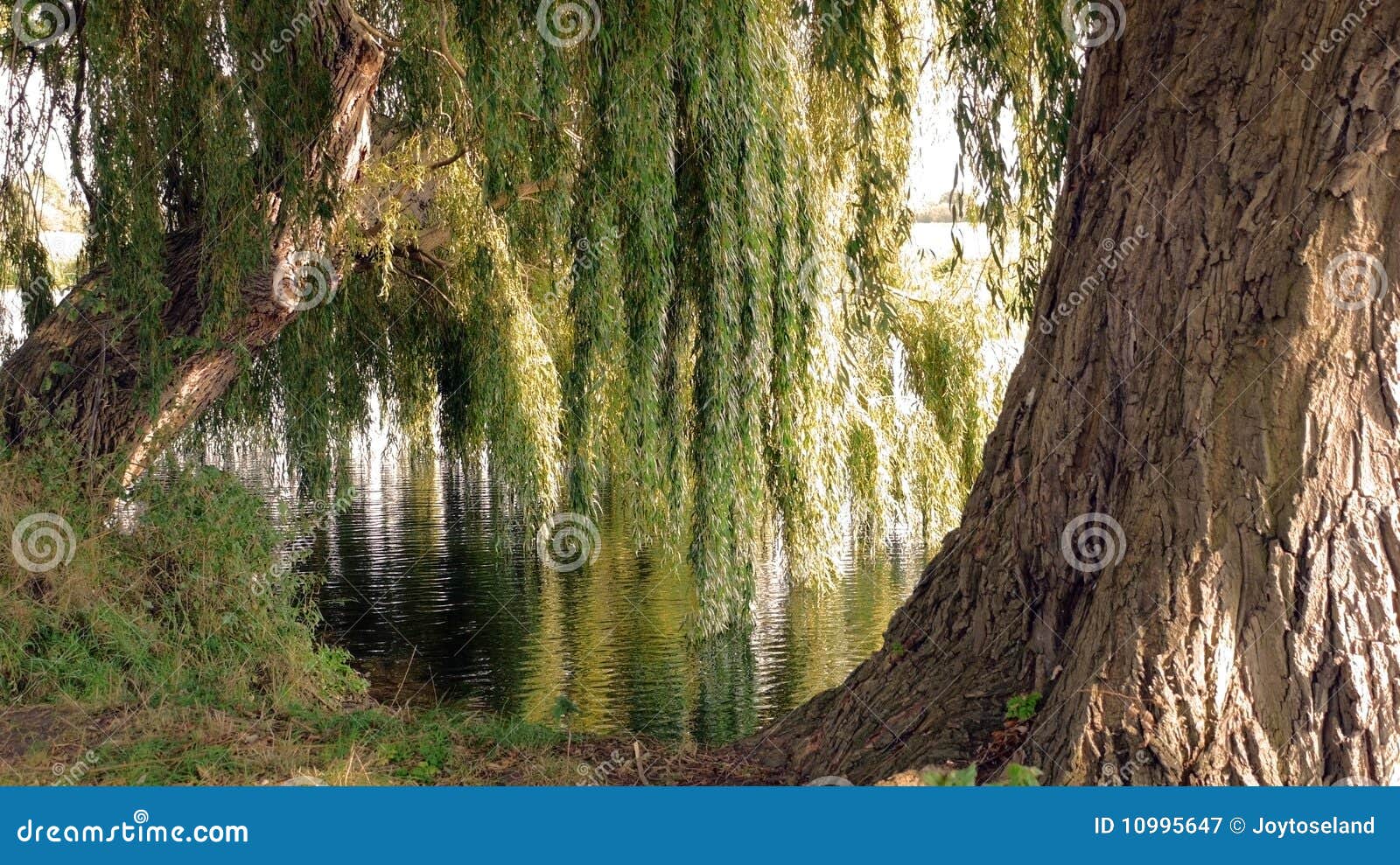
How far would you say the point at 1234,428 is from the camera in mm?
3170

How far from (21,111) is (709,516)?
Answer: 451 centimetres

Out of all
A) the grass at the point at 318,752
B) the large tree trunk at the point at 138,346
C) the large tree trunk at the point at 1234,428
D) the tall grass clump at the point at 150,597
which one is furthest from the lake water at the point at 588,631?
the large tree trunk at the point at 1234,428

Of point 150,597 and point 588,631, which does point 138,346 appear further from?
point 588,631

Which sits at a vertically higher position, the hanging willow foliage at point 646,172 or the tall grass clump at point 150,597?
the hanging willow foliage at point 646,172

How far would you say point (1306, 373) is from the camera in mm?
3131

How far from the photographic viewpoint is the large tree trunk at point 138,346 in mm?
6359

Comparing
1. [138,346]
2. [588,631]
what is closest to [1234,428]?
[138,346]

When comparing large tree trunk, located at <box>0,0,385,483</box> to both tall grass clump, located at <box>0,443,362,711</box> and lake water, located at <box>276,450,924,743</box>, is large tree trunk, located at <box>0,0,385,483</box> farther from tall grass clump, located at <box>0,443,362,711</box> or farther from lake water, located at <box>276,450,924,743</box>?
lake water, located at <box>276,450,924,743</box>

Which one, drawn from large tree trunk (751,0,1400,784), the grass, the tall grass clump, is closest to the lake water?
the grass

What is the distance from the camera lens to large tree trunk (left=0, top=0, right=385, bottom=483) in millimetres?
6359

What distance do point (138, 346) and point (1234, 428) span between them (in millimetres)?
5251

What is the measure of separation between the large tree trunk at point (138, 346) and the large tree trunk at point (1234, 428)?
4.18 metres

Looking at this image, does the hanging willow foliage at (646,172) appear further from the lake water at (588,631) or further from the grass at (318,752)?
the grass at (318,752)

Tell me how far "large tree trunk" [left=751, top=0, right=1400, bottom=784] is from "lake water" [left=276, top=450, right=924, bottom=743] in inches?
112
